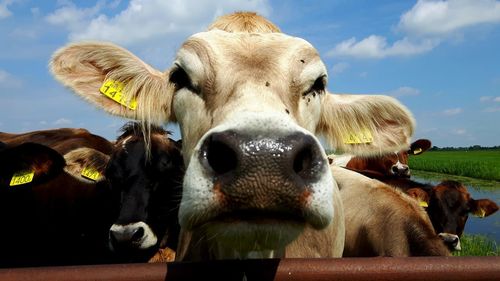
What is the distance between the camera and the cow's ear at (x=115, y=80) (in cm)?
335

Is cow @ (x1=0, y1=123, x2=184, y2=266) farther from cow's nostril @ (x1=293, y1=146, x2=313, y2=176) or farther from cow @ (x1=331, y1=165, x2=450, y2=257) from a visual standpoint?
cow's nostril @ (x1=293, y1=146, x2=313, y2=176)

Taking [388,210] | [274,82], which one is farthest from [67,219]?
[274,82]

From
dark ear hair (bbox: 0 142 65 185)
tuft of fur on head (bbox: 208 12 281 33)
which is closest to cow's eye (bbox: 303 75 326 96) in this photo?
tuft of fur on head (bbox: 208 12 281 33)

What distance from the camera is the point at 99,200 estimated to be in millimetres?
5688

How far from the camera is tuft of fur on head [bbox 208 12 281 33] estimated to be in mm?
3270

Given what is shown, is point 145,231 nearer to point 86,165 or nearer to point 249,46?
point 86,165

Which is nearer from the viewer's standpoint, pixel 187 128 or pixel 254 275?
pixel 254 275

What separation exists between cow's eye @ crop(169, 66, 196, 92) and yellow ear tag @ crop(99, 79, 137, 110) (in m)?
0.53

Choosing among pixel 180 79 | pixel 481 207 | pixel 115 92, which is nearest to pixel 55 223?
pixel 115 92

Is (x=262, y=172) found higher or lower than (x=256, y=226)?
higher

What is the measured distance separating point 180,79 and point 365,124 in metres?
1.53

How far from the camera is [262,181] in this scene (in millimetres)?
1759

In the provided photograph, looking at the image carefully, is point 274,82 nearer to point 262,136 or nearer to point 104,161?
point 262,136

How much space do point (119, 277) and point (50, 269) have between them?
22cm
